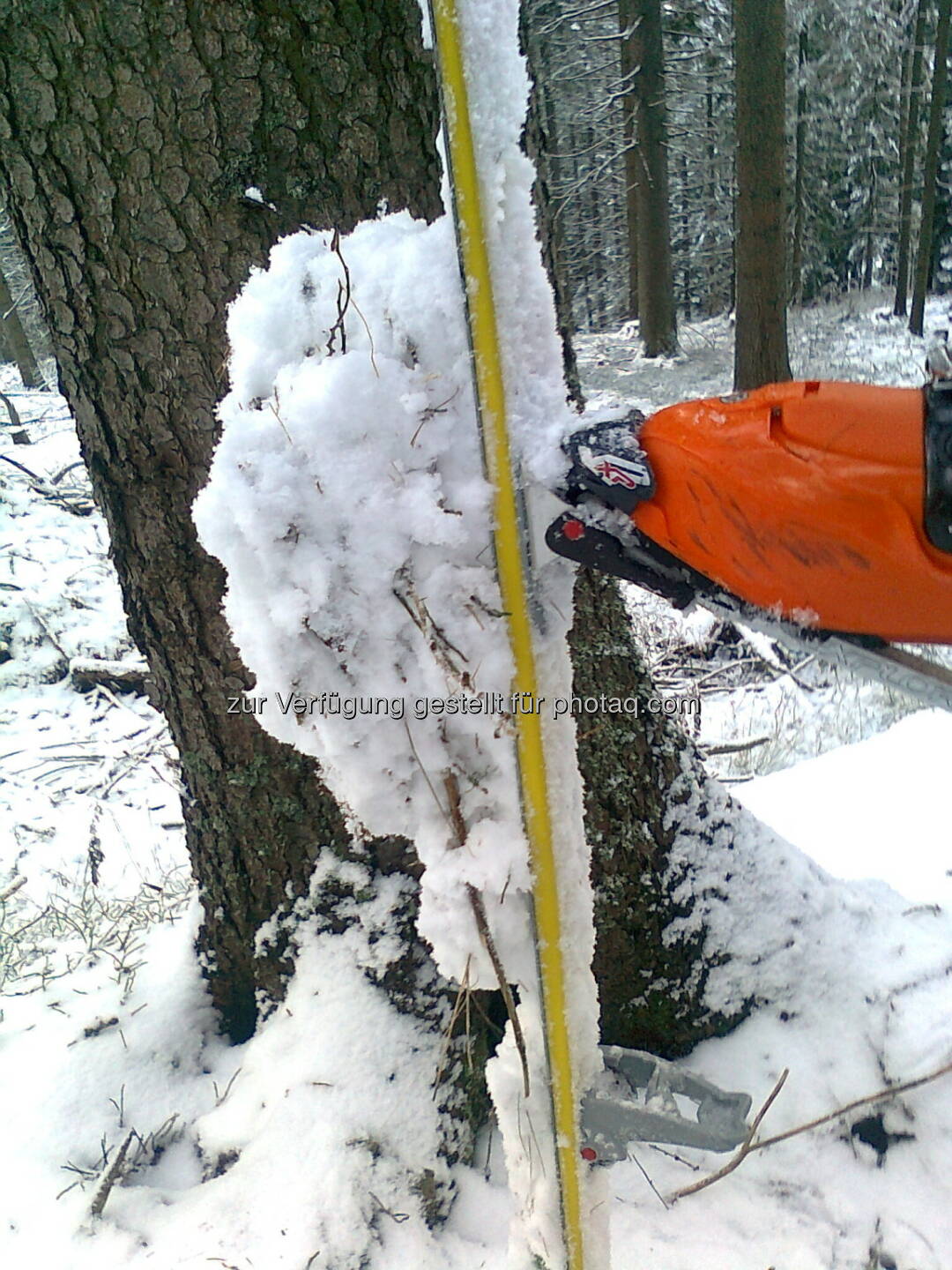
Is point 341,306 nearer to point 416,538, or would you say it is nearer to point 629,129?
point 416,538

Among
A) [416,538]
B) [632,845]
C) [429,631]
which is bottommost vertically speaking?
[632,845]

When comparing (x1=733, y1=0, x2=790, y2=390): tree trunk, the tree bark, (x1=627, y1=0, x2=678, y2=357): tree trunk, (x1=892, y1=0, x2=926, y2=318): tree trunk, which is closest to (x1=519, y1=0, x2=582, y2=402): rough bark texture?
(x1=733, y1=0, x2=790, y2=390): tree trunk

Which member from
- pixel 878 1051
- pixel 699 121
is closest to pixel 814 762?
pixel 878 1051

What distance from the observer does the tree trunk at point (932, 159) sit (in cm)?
1090

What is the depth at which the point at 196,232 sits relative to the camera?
110cm

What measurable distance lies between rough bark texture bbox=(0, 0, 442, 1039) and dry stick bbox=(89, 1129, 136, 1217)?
0.99 meters

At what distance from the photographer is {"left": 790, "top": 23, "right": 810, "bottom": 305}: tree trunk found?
41.7 feet

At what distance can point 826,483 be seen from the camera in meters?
0.72

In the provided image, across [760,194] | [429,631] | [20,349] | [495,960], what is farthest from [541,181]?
[20,349]

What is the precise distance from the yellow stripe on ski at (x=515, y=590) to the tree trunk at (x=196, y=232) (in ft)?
1.44

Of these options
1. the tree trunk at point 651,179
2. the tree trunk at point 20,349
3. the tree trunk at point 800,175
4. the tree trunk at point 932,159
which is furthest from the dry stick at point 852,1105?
the tree trunk at point 800,175

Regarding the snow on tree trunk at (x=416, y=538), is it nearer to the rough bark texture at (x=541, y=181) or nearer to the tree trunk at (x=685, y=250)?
the rough bark texture at (x=541, y=181)

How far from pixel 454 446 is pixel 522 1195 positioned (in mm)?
990

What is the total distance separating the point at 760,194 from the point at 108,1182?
7.29 meters
